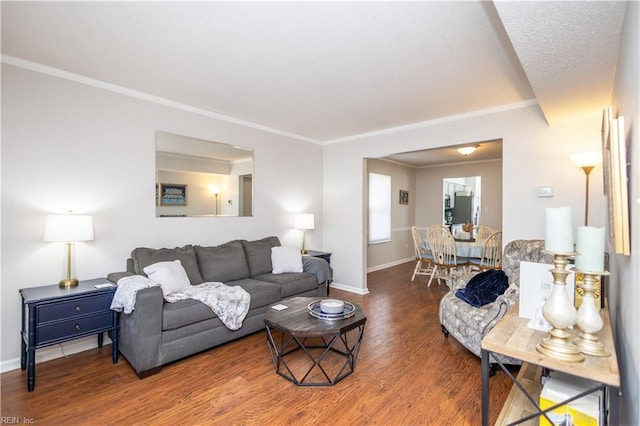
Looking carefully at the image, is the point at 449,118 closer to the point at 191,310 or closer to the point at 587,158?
the point at 587,158

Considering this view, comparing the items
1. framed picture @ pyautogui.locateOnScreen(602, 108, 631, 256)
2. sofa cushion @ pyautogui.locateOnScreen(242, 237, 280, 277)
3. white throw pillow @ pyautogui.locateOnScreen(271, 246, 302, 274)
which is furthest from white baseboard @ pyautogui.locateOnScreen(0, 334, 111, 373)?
framed picture @ pyautogui.locateOnScreen(602, 108, 631, 256)

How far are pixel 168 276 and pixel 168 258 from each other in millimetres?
360

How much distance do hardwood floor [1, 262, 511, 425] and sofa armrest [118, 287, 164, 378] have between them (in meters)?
0.12

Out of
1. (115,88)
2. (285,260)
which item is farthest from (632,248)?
(115,88)

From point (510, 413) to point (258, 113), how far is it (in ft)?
12.0

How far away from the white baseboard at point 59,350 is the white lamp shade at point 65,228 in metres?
1.02

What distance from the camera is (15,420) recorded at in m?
1.91

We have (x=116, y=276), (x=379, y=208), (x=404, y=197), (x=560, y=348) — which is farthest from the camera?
(x=404, y=197)

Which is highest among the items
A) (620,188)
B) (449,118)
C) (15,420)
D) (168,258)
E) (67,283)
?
→ (449,118)

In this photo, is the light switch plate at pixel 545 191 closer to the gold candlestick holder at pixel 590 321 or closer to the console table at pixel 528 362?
the console table at pixel 528 362

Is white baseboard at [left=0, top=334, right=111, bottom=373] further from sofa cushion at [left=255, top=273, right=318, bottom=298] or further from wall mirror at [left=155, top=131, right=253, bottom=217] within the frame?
sofa cushion at [left=255, top=273, right=318, bottom=298]

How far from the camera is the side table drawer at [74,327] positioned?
2.27 m

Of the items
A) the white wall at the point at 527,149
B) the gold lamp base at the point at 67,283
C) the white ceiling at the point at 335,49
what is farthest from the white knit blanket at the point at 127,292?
the white wall at the point at 527,149

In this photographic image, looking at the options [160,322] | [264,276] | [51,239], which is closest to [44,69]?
[51,239]
